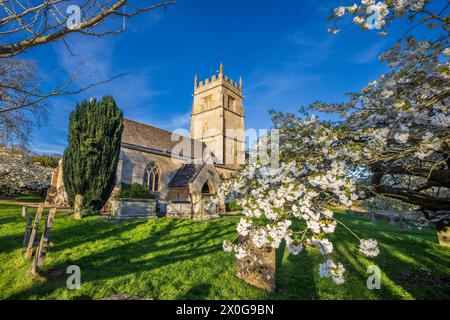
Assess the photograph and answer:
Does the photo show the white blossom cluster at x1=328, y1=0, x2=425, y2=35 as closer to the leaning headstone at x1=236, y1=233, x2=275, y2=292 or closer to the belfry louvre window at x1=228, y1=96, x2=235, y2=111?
the leaning headstone at x1=236, y1=233, x2=275, y2=292

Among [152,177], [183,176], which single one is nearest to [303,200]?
[183,176]

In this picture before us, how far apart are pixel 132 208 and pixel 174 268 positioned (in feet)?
26.9

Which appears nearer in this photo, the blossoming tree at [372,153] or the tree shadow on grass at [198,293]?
the blossoming tree at [372,153]

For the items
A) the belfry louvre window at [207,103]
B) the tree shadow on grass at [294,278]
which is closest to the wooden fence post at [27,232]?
the tree shadow on grass at [294,278]

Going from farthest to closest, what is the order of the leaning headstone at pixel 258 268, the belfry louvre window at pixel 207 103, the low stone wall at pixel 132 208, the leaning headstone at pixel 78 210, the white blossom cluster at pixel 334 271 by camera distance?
the belfry louvre window at pixel 207 103, the low stone wall at pixel 132 208, the leaning headstone at pixel 78 210, the leaning headstone at pixel 258 268, the white blossom cluster at pixel 334 271

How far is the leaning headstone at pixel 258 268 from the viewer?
5.33m

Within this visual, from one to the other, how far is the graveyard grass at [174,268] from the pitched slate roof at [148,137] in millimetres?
12741

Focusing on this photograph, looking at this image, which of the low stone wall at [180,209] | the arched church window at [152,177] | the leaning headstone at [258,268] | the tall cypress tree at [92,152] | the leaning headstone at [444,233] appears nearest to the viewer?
the leaning headstone at [258,268]

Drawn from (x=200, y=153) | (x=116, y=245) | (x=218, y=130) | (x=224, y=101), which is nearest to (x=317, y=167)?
(x=116, y=245)

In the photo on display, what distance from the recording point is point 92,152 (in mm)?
13969

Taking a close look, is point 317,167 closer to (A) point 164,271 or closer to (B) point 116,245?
(A) point 164,271

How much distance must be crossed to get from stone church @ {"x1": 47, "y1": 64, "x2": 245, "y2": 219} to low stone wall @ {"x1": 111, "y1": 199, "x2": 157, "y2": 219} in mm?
2155

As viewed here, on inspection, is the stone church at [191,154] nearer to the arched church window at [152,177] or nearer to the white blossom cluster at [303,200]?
the arched church window at [152,177]

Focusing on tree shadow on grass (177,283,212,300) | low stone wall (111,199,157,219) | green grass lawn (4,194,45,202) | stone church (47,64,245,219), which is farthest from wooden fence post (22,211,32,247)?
green grass lawn (4,194,45,202)
